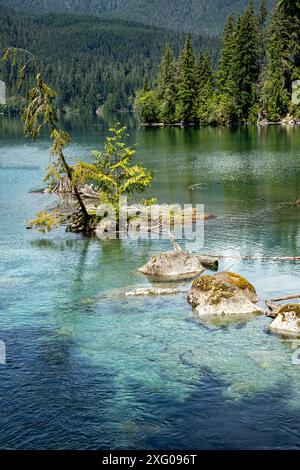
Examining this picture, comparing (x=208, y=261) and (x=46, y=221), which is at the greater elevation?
(x=46, y=221)

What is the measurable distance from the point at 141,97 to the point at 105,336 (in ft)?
427

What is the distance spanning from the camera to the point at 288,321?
2353cm

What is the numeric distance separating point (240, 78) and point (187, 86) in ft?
40.4

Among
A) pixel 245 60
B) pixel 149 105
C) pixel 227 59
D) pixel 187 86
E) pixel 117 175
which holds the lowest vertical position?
pixel 117 175

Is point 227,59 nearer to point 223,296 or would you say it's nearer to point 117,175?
point 117,175

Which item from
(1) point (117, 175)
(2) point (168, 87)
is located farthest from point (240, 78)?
(1) point (117, 175)

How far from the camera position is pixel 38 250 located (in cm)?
3784

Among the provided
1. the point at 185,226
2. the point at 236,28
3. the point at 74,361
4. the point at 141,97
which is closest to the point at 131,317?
the point at 74,361

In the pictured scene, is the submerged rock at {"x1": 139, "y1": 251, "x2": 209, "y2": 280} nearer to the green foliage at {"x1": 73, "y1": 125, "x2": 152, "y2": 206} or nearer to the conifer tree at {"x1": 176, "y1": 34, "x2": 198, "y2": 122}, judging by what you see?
the green foliage at {"x1": 73, "y1": 125, "x2": 152, "y2": 206}

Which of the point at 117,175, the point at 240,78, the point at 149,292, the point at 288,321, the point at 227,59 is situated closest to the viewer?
the point at 288,321

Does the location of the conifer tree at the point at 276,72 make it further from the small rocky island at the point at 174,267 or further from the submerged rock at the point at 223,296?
the submerged rock at the point at 223,296

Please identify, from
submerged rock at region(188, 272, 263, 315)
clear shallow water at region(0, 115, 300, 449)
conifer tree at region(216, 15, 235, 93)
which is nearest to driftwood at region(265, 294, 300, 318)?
submerged rock at region(188, 272, 263, 315)

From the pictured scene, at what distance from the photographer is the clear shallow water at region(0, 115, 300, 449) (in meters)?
17.0

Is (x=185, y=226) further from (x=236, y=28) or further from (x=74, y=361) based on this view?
(x=236, y=28)
